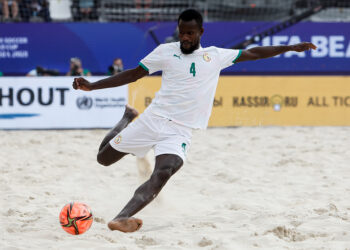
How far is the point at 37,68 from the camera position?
12.1 m

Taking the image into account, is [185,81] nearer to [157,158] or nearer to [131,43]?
[157,158]

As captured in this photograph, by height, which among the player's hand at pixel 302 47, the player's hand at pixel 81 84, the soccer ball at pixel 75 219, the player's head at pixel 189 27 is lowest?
the soccer ball at pixel 75 219

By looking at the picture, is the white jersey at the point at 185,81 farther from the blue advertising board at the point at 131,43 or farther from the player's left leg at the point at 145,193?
the blue advertising board at the point at 131,43

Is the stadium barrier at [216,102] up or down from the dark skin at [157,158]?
down

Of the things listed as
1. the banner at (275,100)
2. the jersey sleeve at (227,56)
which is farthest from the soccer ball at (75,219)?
the banner at (275,100)

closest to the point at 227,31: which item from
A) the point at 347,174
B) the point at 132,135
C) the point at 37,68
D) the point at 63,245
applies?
the point at 37,68

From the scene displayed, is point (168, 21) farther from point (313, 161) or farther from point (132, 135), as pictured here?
point (132, 135)

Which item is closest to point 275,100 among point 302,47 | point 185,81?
point 302,47

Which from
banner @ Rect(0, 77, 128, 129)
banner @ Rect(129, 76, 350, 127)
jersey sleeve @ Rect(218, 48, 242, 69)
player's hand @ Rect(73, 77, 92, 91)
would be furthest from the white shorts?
banner @ Rect(129, 76, 350, 127)

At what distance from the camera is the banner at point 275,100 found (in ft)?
34.8

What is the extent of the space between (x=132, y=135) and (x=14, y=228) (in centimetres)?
115

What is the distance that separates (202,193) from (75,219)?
2.11 meters

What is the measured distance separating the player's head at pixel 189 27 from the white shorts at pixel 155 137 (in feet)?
1.97

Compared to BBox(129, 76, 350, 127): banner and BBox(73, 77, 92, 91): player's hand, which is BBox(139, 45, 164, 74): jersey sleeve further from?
BBox(129, 76, 350, 127): banner
